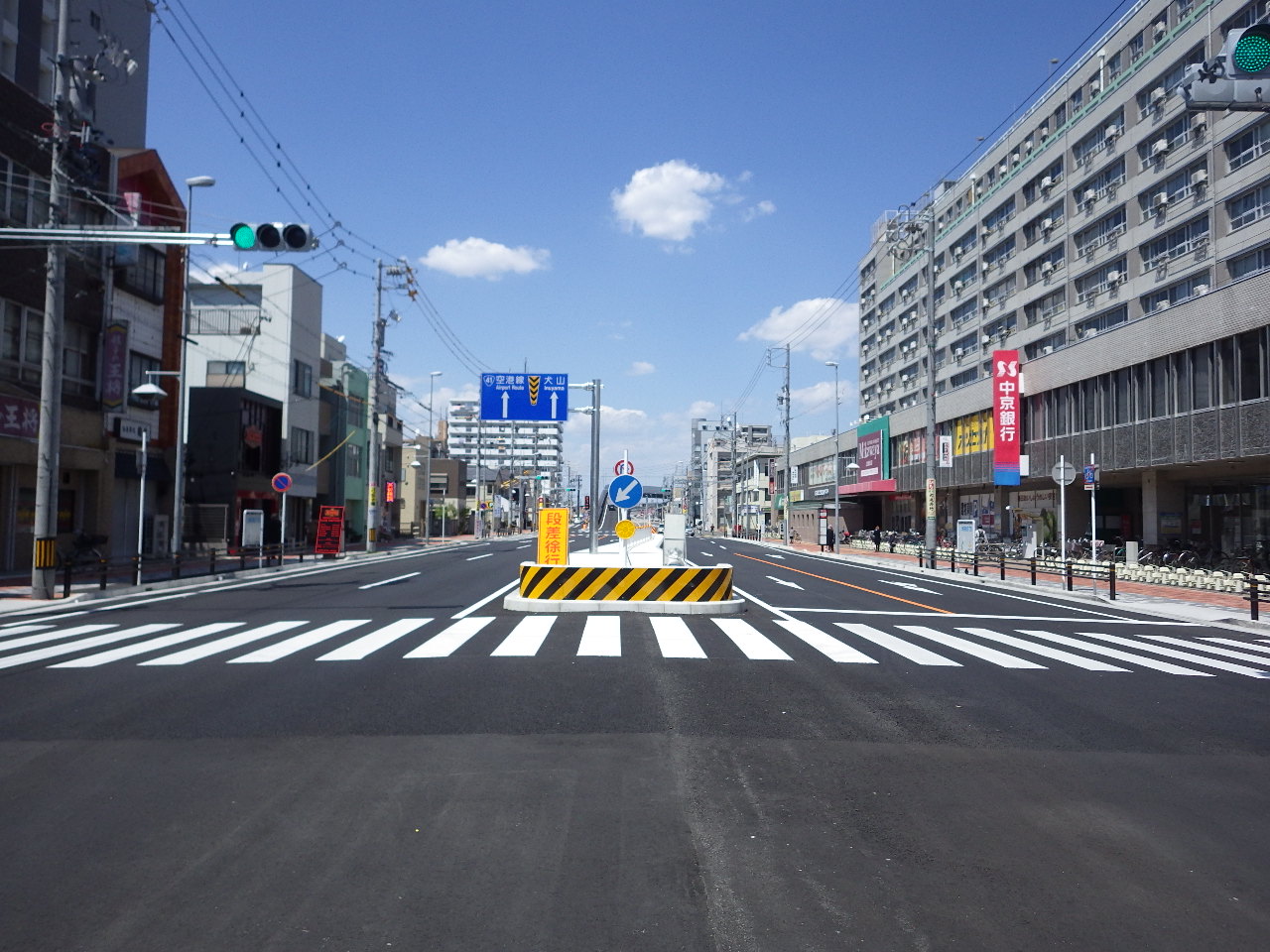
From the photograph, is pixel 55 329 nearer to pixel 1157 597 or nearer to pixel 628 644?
pixel 628 644

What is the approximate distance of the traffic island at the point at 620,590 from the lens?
17.1 meters

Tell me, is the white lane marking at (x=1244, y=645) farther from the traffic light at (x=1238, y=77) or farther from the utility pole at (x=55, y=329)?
the utility pole at (x=55, y=329)

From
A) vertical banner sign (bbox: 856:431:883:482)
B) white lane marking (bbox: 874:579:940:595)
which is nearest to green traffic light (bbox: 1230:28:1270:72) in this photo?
white lane marking (bbox: 874:579:940:595)

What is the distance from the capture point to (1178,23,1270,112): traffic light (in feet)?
27.7

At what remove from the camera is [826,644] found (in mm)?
13234

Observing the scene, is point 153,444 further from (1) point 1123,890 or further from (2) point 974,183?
(2) point 974,183

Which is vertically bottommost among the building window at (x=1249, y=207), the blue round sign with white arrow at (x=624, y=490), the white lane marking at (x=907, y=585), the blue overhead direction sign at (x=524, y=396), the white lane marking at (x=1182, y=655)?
the white lane marking at (x=907, y=585)

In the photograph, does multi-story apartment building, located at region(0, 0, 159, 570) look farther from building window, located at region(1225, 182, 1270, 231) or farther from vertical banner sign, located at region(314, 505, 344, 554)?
building window, located at region(1225, 182, 1270, 231)

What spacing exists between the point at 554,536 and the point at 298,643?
670 cm

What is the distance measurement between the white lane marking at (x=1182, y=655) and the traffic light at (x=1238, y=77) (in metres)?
6.97

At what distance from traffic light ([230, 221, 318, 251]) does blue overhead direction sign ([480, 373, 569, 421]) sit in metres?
11.2

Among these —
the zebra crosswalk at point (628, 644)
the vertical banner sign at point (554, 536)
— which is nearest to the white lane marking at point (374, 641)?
the zebra crosswalk at point (628, 644)

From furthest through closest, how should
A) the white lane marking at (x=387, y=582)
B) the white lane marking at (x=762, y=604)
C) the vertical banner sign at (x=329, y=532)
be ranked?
the vertical banner sign at (x=329, y=532) < the white lane marking at (x=387, y=582) < the white lane marking at (x=762, y=604)

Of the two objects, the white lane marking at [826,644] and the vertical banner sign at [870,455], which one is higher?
the vertical banner sign at [870,455]
